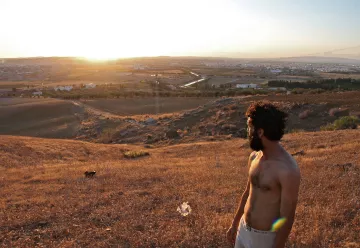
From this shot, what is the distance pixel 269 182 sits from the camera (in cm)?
315

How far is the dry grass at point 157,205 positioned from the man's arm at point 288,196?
2.47 meters

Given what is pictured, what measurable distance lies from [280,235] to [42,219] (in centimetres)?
612

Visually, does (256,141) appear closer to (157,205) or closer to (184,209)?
(184,209)

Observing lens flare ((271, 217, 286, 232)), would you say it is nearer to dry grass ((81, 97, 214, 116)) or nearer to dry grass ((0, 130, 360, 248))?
dry grass ((0, 130, 360, 248))

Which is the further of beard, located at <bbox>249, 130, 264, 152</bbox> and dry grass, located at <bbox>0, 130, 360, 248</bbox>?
dry grass, located at <bbox>0, 130, 360, 248</bbox>

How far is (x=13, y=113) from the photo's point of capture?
49.7 meters

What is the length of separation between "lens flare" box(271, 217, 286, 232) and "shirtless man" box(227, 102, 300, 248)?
2 centimetres

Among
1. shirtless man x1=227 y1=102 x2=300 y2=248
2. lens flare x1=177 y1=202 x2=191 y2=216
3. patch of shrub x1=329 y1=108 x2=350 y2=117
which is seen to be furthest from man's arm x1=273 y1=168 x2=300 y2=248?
patch of shrub x1=329 y1=108 x2=350 y2=117

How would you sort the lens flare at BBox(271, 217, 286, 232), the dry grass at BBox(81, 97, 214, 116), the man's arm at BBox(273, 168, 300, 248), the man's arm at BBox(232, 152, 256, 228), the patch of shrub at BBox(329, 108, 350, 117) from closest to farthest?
the man's arm at BBox(273, 168, 300, 248), the lens flare at BBox(271, 217, 286, 232), the man's arm at BBox(232, 152, 256, 228), the patch of shrub at BBox(329, 108, 350, 117), the dry grass at BBox(81, 97, 214, 116)

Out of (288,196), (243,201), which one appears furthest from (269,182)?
(243,201)

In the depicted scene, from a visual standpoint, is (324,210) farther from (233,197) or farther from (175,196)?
(175,196)

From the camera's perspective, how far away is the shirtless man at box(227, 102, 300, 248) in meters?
3.02

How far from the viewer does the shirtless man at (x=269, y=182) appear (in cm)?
302

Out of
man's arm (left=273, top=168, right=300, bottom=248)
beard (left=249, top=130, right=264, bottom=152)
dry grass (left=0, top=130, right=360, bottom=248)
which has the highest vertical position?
beard (left=249, top=130, right=264, bottom=152)
